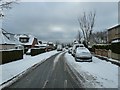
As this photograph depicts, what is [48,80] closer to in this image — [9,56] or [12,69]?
[12,69]

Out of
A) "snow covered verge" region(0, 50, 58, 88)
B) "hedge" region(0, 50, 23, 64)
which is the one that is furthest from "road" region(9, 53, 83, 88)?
"hedge" region(0, 50, 23, 64)

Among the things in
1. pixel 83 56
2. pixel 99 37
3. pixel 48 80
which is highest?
pixel 99 37

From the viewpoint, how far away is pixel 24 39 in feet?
327

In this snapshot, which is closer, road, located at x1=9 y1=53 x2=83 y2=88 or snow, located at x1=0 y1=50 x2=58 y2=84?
road, located at x1=9 y1=53 x2=83 y2=88

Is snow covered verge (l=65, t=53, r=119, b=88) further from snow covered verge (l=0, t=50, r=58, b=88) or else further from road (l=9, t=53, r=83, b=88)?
snow covered verge (l=0, t=50, r=58, b=88)

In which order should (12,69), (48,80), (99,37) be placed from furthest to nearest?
(99,37)
(12,69)
(48,80)

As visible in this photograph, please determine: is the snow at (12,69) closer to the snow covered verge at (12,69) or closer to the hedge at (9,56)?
the snow covered verge at (12,69)

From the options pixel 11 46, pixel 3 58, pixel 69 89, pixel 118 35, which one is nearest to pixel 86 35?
pixel 118 35

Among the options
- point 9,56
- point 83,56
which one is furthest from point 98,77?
point 9,56

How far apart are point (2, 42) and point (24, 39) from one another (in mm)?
52132

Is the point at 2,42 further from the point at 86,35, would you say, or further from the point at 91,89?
the point at 91,89

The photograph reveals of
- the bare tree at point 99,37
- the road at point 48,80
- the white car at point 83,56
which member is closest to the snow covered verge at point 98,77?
the road at point 48,80

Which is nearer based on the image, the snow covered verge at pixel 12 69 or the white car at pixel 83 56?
the snow covered verge at pixel 12 69

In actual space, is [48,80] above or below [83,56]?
below
